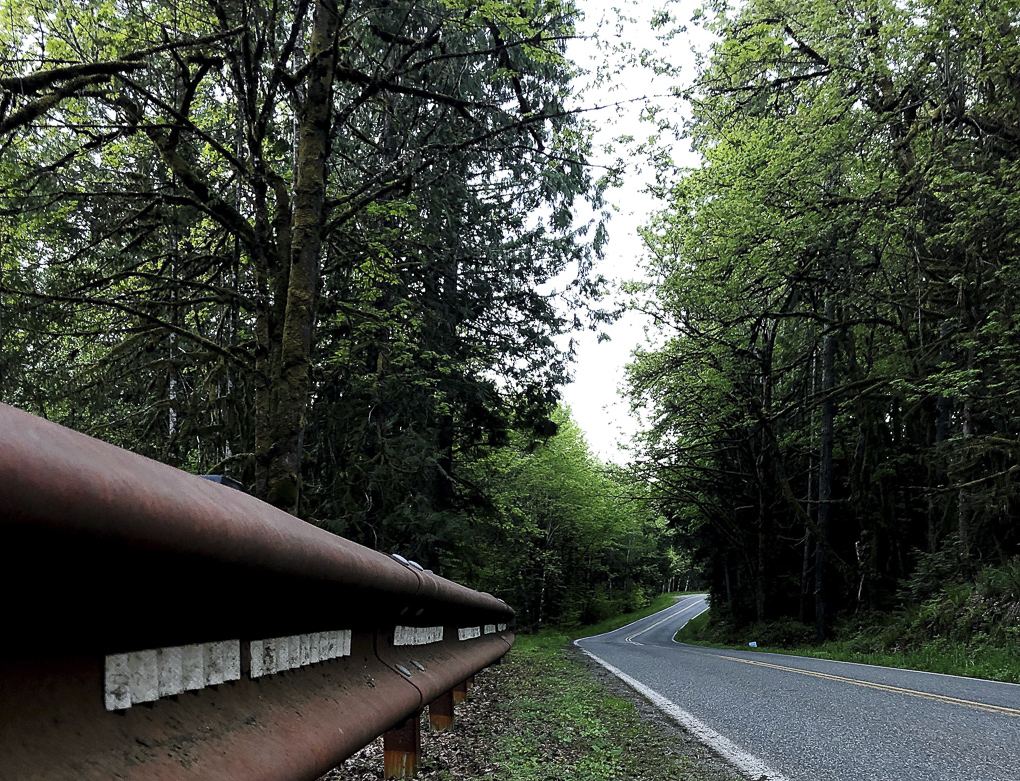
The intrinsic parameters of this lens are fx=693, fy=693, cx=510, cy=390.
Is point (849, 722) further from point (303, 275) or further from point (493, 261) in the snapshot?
point (493, 261)

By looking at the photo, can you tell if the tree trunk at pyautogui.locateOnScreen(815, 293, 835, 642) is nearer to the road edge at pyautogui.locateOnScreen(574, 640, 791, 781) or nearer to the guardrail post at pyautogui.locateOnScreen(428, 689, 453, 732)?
the road edge at pyautogui.locateOnScreen(574, 640, 791, 781)

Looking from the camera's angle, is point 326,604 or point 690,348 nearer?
point 326,604

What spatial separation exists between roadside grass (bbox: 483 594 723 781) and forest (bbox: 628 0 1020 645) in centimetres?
603

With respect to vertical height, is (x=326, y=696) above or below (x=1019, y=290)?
below

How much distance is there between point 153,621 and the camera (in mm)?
960

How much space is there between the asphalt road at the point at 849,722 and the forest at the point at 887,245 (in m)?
5.82

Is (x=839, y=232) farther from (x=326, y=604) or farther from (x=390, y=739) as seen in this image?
(x=326, y=604)

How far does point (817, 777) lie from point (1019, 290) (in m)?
12.2

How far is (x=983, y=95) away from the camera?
1363cm

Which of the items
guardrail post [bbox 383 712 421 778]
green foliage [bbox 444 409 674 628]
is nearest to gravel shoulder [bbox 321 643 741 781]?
guardrail post [bbox 383 712 421 778]

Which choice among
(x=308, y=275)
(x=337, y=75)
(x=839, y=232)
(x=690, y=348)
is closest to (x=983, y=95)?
(x=839, y=232)

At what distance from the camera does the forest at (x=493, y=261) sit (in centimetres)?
624

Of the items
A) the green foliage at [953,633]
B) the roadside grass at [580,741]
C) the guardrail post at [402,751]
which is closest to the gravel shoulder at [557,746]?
the roadside grass at [580,741]

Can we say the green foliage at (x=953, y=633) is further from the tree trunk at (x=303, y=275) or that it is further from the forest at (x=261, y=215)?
the tree trunk at (x=303, y=275)
